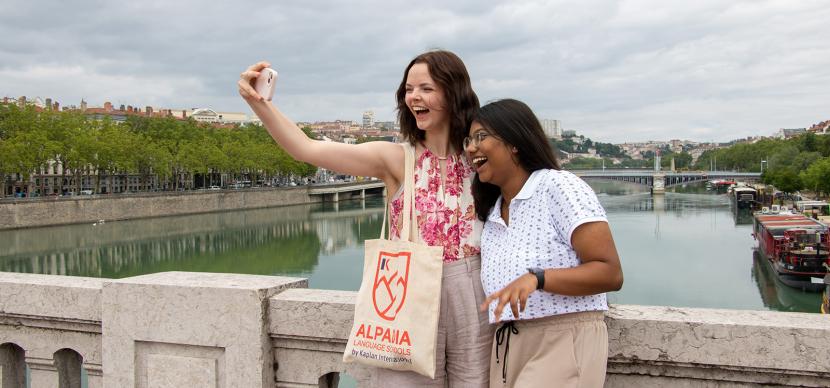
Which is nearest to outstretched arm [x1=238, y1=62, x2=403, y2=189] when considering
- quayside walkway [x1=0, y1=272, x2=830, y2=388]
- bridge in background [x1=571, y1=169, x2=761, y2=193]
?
quayside walkway [x1=0, y1=272, x2=830, y2=388]

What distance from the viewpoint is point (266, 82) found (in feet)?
8.10

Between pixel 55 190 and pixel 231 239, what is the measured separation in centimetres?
2552

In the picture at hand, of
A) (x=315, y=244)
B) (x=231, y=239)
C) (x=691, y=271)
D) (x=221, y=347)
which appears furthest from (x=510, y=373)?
(x=231, y=239)

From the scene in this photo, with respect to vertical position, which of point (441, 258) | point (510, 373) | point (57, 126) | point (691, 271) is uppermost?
point (57, 126)

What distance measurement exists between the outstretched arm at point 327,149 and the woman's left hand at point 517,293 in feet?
2.10

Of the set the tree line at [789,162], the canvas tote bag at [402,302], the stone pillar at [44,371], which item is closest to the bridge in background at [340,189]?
the tree line at [789,162]

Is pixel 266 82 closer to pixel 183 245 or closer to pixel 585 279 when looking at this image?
pixel 585 279

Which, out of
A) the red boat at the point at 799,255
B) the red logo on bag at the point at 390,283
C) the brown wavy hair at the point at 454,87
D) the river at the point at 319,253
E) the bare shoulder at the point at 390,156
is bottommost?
the river at the point at 319,253

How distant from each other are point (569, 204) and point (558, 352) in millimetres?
409

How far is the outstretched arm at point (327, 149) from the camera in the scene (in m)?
2.30

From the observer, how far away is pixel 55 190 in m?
52.9

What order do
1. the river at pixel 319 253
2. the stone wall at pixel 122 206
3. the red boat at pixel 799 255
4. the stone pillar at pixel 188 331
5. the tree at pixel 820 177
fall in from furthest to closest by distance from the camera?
the tree at pixel 820 177 < the stone wall at pixel 122 206 < the red boat at pixel 799 255 < the river at pixel 319 253 < the stone pillar at pixel 188 331

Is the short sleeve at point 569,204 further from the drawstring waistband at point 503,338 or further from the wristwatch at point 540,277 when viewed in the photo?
the drawstring waistband at point 503,338

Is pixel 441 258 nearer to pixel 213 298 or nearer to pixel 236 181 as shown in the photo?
pixel 213 298
